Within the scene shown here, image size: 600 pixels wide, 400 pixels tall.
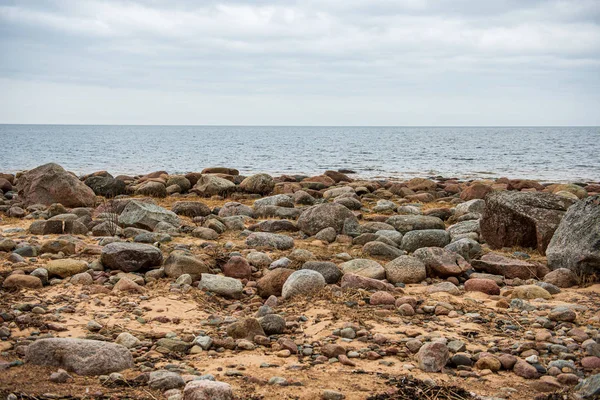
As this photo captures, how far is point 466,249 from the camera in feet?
29.0

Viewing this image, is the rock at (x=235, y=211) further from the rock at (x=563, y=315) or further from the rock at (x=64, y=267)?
the rock at (x=563, y=315)

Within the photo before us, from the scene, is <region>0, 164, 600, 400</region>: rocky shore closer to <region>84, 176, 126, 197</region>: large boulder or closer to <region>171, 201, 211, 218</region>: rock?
<region>171, 201, 211, 218</region>: rock

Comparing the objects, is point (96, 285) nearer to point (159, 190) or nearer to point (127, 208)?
point (127, 208)

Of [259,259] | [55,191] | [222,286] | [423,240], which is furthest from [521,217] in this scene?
[55,191]

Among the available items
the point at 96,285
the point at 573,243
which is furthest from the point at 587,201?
the point at 96,285

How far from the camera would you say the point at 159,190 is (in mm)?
17094

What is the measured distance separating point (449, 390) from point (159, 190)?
46.5 ft

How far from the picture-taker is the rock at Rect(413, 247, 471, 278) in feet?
Result: 25.2

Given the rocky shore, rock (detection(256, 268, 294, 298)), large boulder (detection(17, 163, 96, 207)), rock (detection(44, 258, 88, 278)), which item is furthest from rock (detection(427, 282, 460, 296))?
large boulder (detection(17, 163, 96, 207))

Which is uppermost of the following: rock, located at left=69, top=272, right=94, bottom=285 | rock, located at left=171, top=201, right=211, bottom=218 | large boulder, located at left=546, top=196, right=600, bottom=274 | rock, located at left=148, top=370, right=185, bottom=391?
large boulder, located at left=546, top=196, right=600, bottom=274

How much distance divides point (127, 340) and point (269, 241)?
14.7 feet

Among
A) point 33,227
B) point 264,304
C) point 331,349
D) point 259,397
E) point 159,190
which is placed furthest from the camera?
point 159,190

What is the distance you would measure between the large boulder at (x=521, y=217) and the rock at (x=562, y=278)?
186 cm

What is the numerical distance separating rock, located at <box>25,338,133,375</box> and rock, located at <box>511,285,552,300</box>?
465 cm
